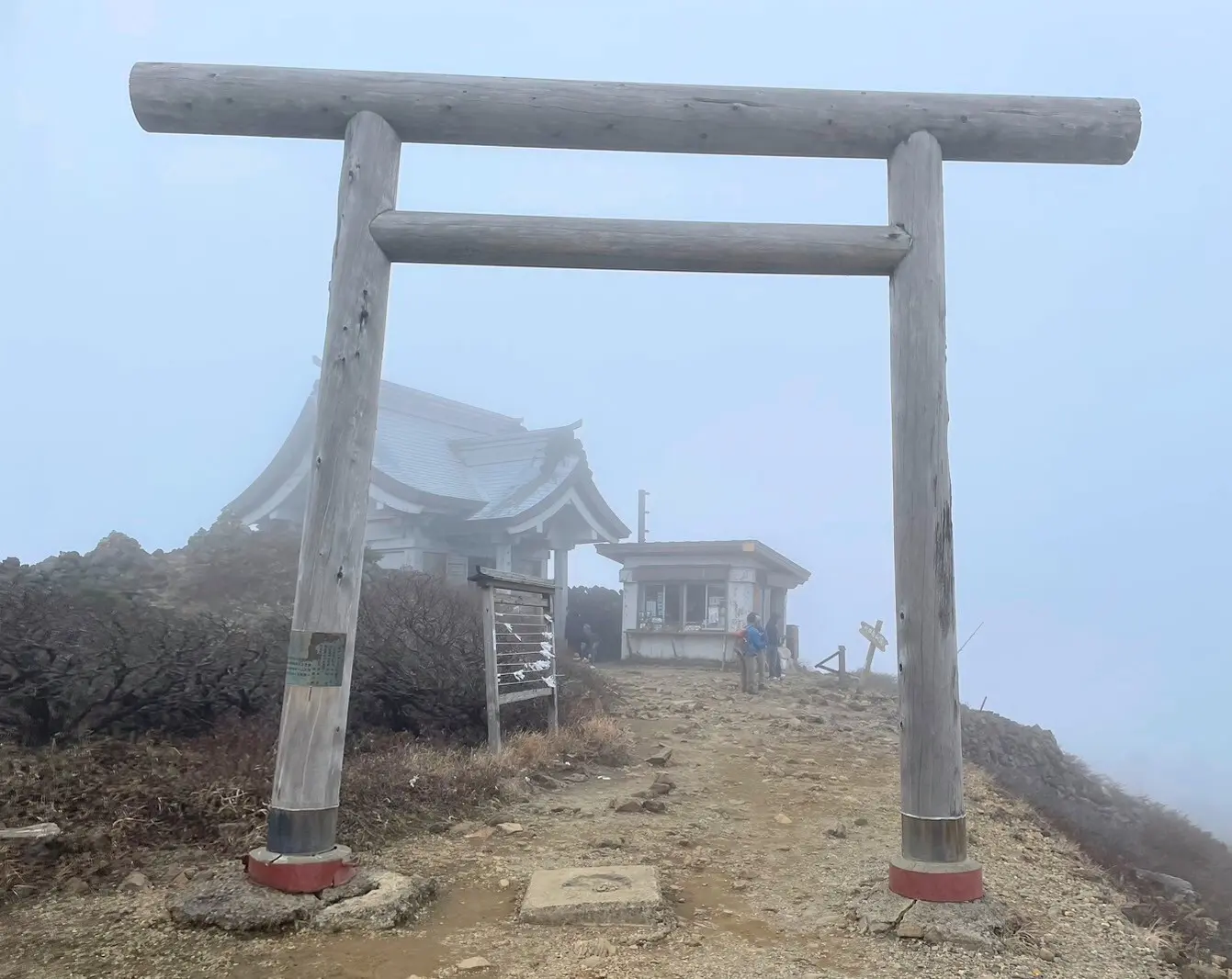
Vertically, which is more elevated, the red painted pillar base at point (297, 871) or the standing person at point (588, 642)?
the standing person at point (588, 642)

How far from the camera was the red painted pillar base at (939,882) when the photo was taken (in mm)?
4176

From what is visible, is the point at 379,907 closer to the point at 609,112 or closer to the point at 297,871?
the point at 297,871

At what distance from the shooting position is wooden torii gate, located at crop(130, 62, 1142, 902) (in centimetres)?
448

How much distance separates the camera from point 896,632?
15.2 ft

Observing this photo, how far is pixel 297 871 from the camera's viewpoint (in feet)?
13.6

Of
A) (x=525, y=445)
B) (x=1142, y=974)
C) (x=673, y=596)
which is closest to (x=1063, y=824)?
(x=1142, y=974)

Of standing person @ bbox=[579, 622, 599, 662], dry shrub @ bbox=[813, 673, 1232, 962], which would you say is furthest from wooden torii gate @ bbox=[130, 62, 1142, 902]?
standing person @ bbox=[579, 622, 599, 662]

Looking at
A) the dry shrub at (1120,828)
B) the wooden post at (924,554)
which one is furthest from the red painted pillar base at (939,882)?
the dry shrub at (1120,828)

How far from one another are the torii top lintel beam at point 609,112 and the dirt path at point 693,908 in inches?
161

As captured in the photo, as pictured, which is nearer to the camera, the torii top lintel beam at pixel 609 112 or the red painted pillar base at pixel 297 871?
the red painted pillar base at pixel 297 871

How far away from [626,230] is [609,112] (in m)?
0.65

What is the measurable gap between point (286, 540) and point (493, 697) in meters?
9.60

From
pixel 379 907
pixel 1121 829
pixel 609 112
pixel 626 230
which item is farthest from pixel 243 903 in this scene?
pixel 1121 829

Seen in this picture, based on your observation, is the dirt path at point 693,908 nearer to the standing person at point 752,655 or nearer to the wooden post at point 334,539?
the wooden post at point 334,539
